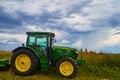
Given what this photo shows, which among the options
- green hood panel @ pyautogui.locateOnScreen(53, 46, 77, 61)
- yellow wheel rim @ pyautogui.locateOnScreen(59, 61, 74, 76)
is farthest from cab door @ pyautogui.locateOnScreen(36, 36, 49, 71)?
yellow wheel rim @ pyautogui.locateOnScreen(59, 61, 74, 76)

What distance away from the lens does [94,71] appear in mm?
19531

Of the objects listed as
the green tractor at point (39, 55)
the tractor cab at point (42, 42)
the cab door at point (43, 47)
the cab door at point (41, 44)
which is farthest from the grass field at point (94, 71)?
the tractor cab at point (42, 42)

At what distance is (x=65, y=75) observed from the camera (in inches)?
690

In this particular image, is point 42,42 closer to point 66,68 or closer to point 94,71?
point 66,68

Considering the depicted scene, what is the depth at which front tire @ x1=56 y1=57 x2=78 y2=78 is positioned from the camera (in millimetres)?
17453

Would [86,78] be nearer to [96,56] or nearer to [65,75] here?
[65,75]

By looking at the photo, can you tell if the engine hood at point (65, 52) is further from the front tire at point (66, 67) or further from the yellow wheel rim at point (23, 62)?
the yellow wheel rim at point (23, 62)

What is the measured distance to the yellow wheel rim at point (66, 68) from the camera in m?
17.5

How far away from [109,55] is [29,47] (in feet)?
21.7

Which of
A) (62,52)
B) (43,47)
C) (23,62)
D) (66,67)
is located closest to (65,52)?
(62,52)

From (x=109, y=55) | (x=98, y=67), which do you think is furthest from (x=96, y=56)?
(x=98, y=67)

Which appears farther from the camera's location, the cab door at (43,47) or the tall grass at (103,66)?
the tall grass at (103,66)

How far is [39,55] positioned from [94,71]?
3.80 metres

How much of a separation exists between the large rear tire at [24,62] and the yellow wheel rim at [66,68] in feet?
5.16
